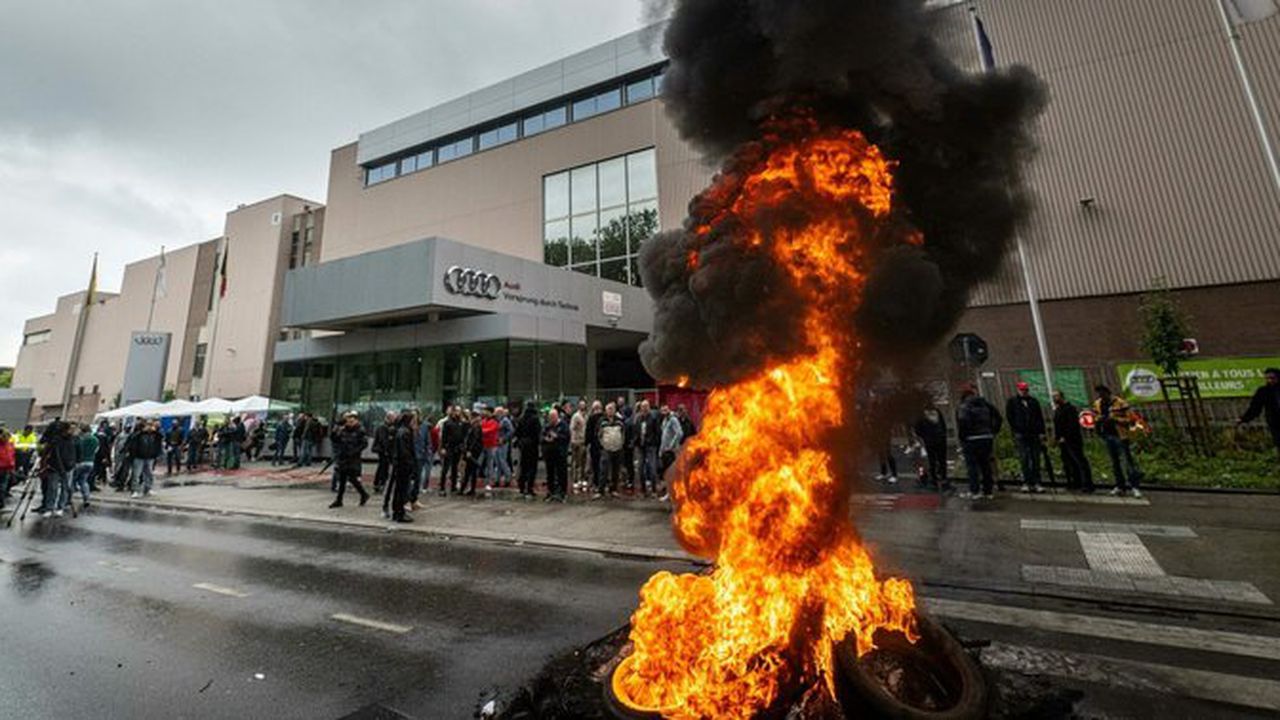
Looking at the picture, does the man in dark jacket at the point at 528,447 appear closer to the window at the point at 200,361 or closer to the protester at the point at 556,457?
the protester at the point at 556,457

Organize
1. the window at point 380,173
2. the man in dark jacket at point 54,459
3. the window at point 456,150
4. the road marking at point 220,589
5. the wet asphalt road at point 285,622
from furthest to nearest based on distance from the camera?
the window at point 380,173
the window at point 456,150
the man in dark jacket at point 54,459
the road marking at point 220,589
the wet asphalt road at point 285,622

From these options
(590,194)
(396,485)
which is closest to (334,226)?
(590,194)

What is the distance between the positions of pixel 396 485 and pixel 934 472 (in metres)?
10.5

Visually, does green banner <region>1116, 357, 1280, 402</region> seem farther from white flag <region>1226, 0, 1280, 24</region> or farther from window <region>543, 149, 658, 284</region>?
window <region>543, 149, 658, 284</region>

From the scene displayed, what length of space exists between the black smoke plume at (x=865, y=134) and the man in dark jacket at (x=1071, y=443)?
767 centimetres

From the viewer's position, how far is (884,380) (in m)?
4.34

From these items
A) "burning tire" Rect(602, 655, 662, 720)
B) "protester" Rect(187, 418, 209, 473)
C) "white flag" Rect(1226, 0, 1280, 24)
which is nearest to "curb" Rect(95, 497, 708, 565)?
"burning tire" Rect(602, 655, 662, 720)

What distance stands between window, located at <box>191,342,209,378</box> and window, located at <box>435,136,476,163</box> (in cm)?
3013

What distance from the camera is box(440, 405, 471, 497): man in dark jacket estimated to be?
42.9 feet

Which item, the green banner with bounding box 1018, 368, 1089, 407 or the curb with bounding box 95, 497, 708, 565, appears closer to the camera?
the curb with bounding box 95, 497, 708, 565

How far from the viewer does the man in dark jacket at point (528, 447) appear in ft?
41.2

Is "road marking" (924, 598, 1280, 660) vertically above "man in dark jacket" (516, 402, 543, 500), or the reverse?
"man in dark jacket" (516, 402, 543, 500)

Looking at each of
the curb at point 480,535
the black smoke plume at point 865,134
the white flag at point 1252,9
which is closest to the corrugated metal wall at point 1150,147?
the white flag at point 1252,9

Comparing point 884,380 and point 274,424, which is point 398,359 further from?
point 884,380
